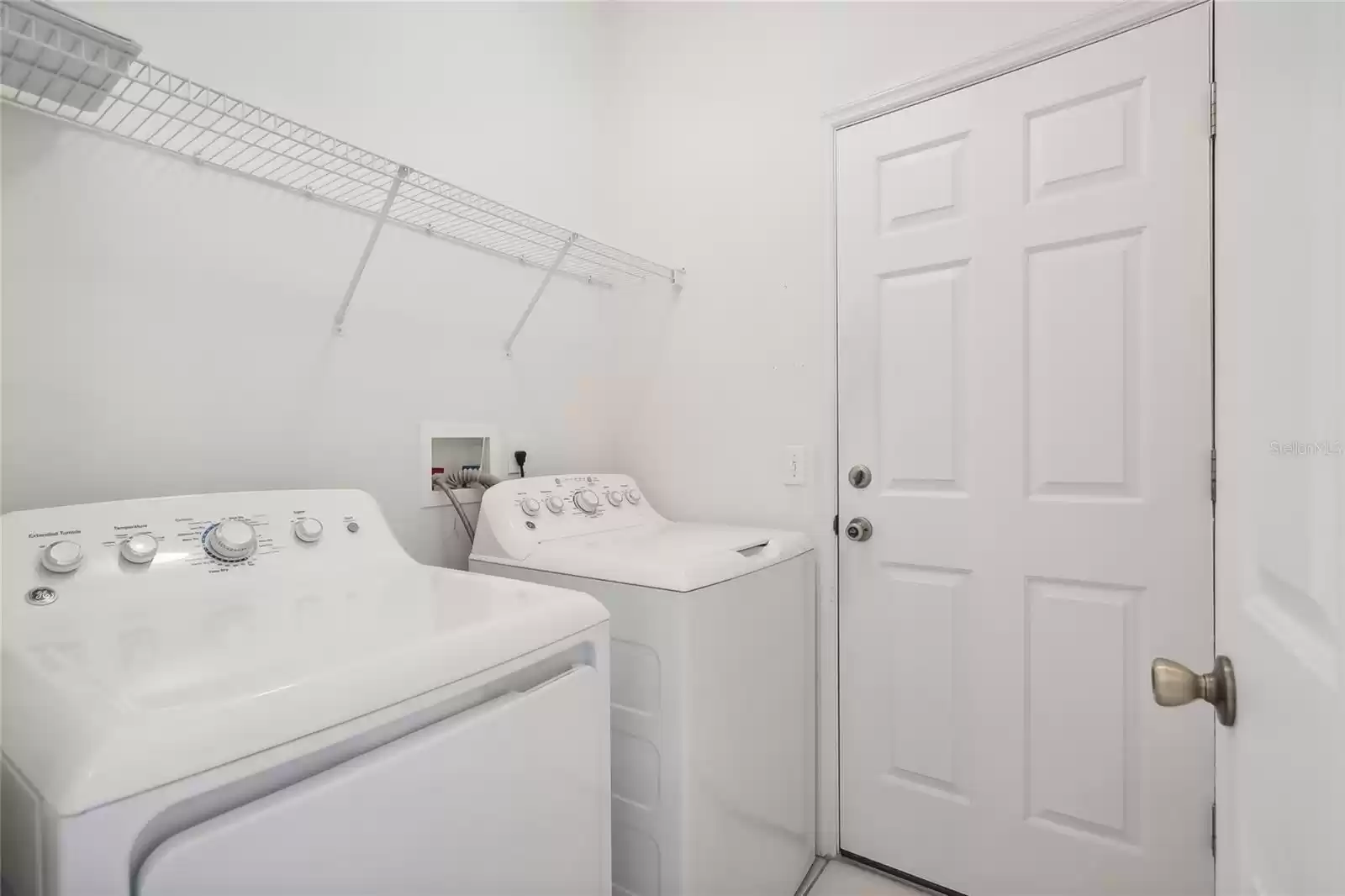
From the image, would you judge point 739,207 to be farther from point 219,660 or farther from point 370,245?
point 219,660

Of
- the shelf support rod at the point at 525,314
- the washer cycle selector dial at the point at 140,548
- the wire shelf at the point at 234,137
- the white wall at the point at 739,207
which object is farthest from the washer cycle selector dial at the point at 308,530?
Answer: the white wall at the point at 739,207

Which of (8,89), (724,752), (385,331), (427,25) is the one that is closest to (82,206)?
(8,89)

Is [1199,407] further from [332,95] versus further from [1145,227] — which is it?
[332,95]

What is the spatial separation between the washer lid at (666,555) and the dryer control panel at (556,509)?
0.03 metres

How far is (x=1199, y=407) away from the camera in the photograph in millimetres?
1357

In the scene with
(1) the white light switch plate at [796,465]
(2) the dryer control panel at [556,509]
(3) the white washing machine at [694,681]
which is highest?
(1) the white light switch plate at [796,465]

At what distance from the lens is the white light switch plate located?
1868 mm

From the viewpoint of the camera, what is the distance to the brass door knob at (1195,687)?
0.59m

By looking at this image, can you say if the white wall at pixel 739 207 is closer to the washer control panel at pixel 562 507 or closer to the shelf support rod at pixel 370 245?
the washer control panel at pixel 562 507

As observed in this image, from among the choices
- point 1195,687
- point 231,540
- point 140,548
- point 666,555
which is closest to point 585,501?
point 666,555

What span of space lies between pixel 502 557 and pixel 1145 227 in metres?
1.61

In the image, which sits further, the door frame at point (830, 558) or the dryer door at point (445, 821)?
the door frame at point (830, 558)

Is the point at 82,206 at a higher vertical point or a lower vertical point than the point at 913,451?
higher

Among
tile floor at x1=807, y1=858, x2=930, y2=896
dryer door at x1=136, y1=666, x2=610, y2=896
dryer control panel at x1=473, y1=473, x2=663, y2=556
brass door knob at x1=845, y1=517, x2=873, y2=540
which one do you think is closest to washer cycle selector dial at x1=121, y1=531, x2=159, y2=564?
dryer door at x1=136, y1=666, x2=610, y2=896
